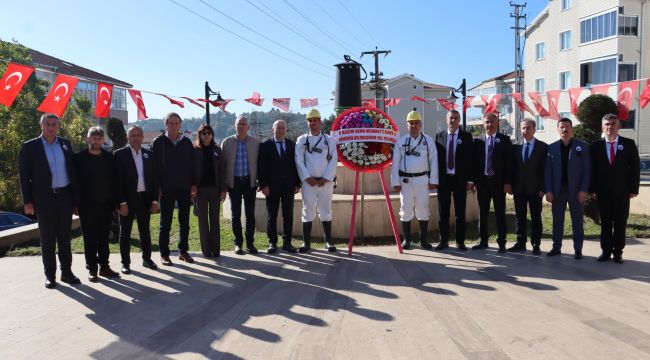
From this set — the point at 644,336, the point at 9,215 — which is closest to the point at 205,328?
the point at 644,336

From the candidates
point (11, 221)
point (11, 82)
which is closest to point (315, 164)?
point (11, 82)

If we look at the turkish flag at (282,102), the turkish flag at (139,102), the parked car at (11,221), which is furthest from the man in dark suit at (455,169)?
the parked car at (11,221)

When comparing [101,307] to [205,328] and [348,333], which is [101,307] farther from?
[348,333]

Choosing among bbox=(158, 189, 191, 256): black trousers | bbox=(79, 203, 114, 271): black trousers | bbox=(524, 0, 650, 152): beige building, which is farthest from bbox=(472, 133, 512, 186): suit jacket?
bbox=(524, 0, 650, 152): beige building

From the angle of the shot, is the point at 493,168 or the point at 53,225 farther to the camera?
the point at 493,168

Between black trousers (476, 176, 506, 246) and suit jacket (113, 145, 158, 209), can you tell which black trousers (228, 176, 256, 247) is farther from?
black trousers (476, 176, 506, 246)

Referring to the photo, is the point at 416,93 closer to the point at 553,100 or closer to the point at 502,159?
the point at 553,100

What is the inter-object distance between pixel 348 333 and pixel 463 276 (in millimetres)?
2183

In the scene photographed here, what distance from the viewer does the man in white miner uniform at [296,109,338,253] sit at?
21.7 ft

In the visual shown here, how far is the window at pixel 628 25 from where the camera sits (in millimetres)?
27031

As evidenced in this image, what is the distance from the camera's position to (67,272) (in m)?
5.35

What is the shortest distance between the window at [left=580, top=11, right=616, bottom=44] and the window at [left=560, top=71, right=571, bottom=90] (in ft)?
7.97

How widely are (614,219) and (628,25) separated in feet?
88.5

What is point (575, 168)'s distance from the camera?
603 cm
